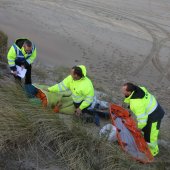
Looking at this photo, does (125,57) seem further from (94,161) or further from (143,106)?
(94,161)

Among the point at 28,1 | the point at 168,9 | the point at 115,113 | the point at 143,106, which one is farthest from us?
the point at 168,9

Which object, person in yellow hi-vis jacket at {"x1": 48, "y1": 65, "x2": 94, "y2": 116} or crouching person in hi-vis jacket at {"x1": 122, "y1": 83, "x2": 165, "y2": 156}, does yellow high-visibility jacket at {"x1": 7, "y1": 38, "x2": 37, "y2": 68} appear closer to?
person in yellow hi-vis jacket at {"x1": 48, "y1": 65, "x2": 94, "y2": 116}

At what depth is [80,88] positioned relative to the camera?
8844 mm

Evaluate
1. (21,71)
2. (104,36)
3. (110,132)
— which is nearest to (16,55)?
(21,71)

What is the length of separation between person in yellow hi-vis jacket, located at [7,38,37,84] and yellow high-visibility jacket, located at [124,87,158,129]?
8.79ft

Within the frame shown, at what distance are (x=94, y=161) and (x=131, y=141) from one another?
1.96m

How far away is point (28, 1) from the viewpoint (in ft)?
68.4

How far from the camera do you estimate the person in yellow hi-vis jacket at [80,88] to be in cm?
873

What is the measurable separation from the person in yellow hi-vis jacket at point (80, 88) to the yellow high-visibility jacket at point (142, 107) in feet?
3.16

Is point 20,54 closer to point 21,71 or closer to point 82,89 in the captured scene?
point 21,71

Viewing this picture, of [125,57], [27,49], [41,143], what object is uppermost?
[27,49]

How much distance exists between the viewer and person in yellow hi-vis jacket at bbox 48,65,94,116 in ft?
Answer: 28.7

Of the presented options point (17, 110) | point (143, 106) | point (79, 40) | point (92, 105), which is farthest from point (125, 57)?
point (17, 110)

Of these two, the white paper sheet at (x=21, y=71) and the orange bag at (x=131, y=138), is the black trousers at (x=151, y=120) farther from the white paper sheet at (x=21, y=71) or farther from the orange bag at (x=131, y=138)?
the white paper sheet at (x=21, y=71)
